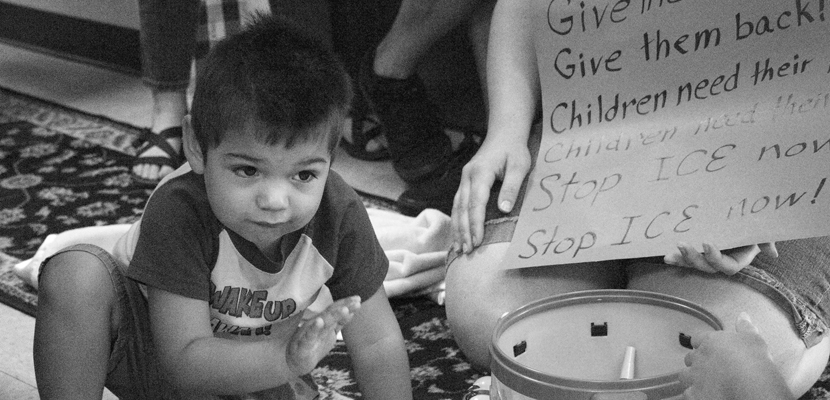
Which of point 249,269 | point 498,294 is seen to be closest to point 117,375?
point 249,269

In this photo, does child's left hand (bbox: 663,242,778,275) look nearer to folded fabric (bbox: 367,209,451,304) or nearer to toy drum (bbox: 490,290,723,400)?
toy drum (bbox: 490,290,723,400)

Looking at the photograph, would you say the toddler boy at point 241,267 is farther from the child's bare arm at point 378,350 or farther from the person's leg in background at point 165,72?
the person's leg in background at point 165,72

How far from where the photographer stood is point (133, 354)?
1042 mm

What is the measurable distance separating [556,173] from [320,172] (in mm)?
401

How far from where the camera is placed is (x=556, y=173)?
128 cm

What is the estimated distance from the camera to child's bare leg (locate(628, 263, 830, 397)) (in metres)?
1.12

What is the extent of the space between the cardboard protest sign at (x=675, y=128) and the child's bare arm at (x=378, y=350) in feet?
0.66

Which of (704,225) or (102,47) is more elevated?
(102,47)

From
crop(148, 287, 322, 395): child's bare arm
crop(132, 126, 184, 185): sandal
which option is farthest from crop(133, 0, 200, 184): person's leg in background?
crop(148, 287, 322, 395): child's bare arm

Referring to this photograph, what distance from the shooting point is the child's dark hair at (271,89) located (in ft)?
3.02

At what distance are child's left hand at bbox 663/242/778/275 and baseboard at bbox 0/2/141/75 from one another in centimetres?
184

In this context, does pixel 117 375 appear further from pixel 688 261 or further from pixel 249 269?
pixel 688 261

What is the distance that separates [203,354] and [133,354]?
133 mm

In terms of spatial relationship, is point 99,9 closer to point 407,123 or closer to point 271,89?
point 407,123
